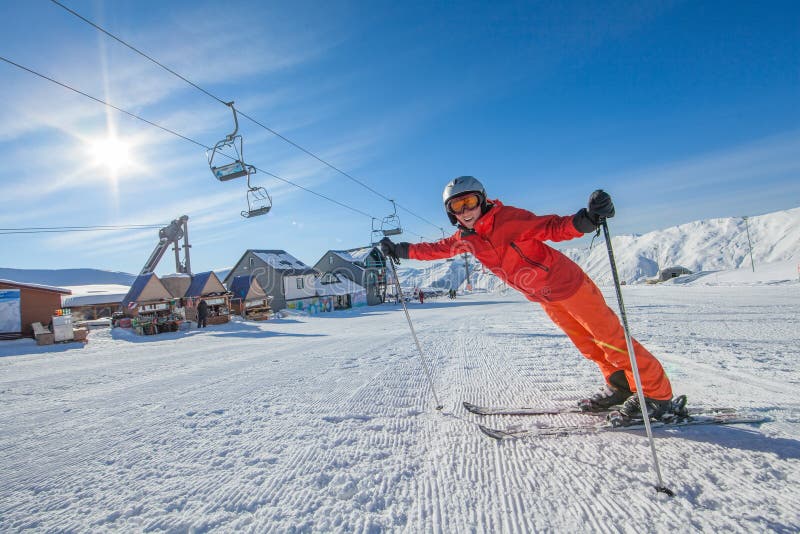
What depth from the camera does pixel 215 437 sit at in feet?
7.76

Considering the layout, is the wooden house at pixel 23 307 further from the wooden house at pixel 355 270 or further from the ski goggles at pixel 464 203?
the wooden house at pixel 355 270

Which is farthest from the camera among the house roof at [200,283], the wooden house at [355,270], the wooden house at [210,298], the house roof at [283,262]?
the wooden house at [355,270]

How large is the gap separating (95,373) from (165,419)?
4.06 metres

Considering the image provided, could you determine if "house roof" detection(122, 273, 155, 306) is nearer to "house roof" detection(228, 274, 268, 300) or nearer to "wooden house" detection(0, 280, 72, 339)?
"wooden house" detection(0, 280, 72, 339)

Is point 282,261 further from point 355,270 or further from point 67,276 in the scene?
point 67,276

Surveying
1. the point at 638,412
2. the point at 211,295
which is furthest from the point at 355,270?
the point at 638,412

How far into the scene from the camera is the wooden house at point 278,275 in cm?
3195

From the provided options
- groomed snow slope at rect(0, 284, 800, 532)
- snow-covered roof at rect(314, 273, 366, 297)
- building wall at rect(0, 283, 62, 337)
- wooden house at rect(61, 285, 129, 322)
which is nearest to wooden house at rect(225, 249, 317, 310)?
snow-covered roof at rect(314, 273, 366, 297)

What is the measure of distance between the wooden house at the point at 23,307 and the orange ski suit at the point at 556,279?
1902 centimetres

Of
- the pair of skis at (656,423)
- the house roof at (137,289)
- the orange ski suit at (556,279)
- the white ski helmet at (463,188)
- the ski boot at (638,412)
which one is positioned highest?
the house roof at (137,289)

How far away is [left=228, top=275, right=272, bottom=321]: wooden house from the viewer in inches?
907

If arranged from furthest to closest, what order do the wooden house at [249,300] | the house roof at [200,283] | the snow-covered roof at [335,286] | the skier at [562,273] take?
the snow-covered roof at [335,286], the wooden house at [249,300], the house roof at [200,283], the skier at [562,273]

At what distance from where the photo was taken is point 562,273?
246cm

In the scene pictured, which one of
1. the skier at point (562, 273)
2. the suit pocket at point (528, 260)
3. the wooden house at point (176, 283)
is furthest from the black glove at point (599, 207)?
the wooden house at point (176, 283)
